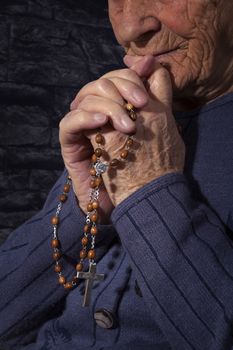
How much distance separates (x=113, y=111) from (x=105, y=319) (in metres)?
0.45

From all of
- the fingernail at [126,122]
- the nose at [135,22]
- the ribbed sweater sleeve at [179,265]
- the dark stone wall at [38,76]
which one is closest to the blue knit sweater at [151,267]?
the ribbed sweater sleeve at [179,265]

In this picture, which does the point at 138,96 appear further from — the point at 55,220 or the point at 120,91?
the point at 55,220

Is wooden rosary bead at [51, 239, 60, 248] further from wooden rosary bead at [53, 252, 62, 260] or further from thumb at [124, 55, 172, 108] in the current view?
thumb at [124, 55, 172, 108]

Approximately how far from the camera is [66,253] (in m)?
1.00

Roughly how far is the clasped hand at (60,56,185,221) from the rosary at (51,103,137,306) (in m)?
0.01

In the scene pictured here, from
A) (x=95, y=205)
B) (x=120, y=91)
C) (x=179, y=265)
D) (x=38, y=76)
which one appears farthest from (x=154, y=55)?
(x=38, y=76)

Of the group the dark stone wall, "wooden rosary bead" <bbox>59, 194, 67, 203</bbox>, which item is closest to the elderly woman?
"wooden rosary bead" <bbox>59, 194, 67, 203</bbox>

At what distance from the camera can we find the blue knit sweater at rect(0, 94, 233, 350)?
2.37 ft

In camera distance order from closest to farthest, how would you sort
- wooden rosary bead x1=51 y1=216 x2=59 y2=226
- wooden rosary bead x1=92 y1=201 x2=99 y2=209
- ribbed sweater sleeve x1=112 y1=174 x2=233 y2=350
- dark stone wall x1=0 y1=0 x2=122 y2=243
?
ribbed sweater sleeve x1=112 y1=174 x2=233 y2=350 → wooden rosary bead x1=92 y1=201 x2=99 y2=209 → wooden rosary bead x1=51 y1=216 x2=59 y2=226 → dark stone wall x1=0 y1=0 x2=122 y2=243

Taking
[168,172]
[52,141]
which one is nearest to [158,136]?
[168,172]

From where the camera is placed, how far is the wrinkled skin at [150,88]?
0.76 m

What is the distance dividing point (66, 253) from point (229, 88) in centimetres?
53

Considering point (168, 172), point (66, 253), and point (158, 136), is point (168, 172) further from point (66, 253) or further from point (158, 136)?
point (66, 253)

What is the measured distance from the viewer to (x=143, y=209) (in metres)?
0.74
